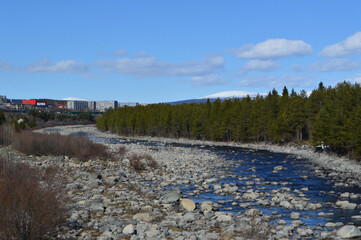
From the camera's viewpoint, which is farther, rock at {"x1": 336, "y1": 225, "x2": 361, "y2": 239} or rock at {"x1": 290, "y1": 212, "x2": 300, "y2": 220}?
rock at {"x1": 290, "y1": 212, "x2": 300, "y2": 220}

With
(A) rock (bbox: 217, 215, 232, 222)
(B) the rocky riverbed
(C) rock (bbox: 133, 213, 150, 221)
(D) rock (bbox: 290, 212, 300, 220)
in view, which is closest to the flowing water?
(B) the rocky riverbed

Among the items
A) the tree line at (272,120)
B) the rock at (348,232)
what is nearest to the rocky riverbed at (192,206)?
the rock at (348,232)

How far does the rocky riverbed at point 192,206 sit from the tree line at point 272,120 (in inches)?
595

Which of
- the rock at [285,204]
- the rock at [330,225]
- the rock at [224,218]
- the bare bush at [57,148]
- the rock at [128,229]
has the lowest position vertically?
the rock at [330,225]

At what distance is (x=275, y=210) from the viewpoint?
16.0m

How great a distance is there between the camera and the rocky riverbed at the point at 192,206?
462 inches

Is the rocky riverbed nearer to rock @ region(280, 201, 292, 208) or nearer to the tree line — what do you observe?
rock @ region(280, 201, 292, 208)

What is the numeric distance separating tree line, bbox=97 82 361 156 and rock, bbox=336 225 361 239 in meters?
26.2

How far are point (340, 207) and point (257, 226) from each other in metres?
7.43

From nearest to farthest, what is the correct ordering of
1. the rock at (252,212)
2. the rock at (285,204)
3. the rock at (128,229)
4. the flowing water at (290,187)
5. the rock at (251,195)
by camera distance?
the rock at (128,229), the rock at (252,212), the flowing water at (290,187), the rock at (285,204), the rock at (251,195)

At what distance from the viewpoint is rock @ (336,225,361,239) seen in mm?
12038

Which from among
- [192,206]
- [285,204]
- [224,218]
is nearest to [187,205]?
[192,206]

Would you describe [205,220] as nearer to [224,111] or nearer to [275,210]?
[275,210]

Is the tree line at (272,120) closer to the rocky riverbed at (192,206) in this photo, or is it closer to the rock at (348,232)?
the rocky riverbed at (192,206)
